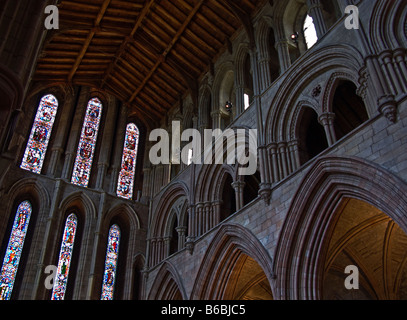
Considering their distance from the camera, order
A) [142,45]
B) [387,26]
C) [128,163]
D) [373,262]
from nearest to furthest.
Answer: [387,26]
[373,262]
[142,45]
[128,163]

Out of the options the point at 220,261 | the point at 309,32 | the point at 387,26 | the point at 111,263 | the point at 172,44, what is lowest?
the point at 220,261

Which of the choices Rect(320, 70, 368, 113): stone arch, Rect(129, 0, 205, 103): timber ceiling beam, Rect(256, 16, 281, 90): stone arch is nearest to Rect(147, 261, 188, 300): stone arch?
Rect(256, 16, 281, 90): stone arch

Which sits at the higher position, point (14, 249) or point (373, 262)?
point (14, 249)

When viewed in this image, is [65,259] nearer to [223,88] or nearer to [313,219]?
[223,88]

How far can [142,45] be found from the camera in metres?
15.7

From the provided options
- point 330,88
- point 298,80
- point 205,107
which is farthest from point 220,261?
point 205,107

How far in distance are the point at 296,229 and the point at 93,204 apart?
8318 mm

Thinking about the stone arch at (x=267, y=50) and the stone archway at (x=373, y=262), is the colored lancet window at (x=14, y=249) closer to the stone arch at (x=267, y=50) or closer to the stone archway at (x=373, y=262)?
the stone arch at (x=267, y=50)

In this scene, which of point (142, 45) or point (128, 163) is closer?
point (142, 45)

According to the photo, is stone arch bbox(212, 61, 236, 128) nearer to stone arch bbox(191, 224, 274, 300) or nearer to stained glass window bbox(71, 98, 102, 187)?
stone arch bbox(191, 224, 274, 300)

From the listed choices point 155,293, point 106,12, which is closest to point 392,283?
point 155,293

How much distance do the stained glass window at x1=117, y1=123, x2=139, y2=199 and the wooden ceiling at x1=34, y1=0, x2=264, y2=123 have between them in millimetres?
861

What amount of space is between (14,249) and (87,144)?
4.93 metres

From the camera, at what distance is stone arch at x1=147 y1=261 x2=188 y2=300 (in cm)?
1301
